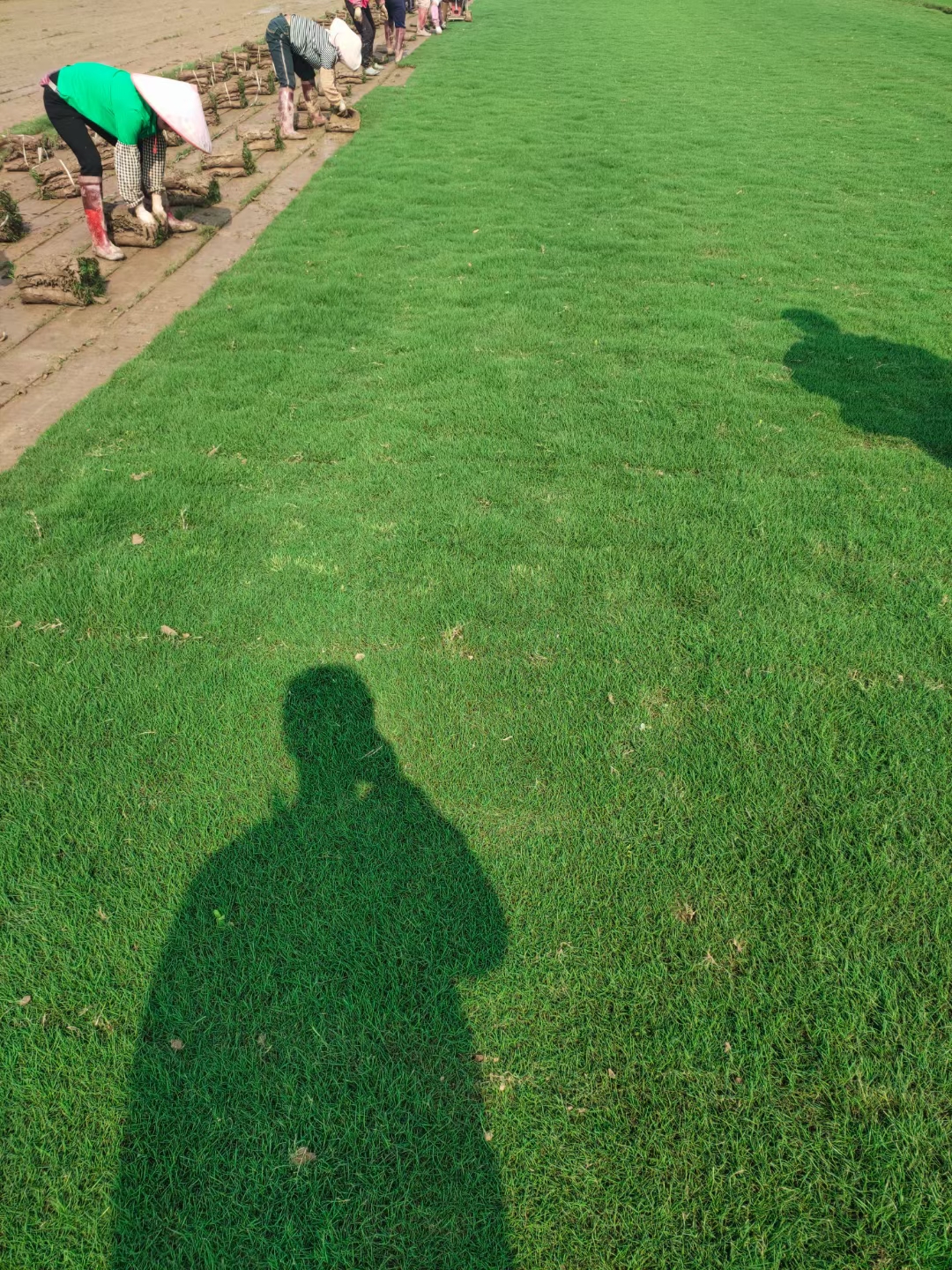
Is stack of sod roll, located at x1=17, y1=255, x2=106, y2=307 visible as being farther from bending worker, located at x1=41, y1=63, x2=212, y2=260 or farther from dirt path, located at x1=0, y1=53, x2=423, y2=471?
bending worker, located at x1=41, y1=63, x2=212, y2=260

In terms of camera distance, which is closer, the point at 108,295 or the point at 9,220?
the point at 108,295

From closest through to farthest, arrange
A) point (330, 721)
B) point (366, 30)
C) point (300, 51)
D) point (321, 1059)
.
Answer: point (321, 1059) < point (330, 721) < point (300, 51) < point (366, 30)

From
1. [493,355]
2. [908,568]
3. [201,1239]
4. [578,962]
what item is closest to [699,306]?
[493,355]

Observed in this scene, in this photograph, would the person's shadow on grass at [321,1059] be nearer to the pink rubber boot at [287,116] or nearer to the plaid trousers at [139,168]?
the plaid trousers at [139,168]

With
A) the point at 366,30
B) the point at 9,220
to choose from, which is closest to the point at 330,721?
the point at 9,220

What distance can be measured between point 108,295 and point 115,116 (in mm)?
1516

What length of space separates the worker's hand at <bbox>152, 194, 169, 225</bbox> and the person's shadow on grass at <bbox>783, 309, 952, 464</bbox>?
6.49 meters

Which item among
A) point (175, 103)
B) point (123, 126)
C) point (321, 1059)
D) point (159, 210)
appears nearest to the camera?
point (321, 1059)

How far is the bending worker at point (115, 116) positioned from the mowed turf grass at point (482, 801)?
1872mm

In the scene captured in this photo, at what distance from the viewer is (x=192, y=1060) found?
223cm

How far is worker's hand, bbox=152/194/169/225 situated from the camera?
26.7 ft

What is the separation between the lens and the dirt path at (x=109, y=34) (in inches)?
613

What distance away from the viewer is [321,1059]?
Answer: 2240 mm

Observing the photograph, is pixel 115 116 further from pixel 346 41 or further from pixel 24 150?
pixel 346 41
